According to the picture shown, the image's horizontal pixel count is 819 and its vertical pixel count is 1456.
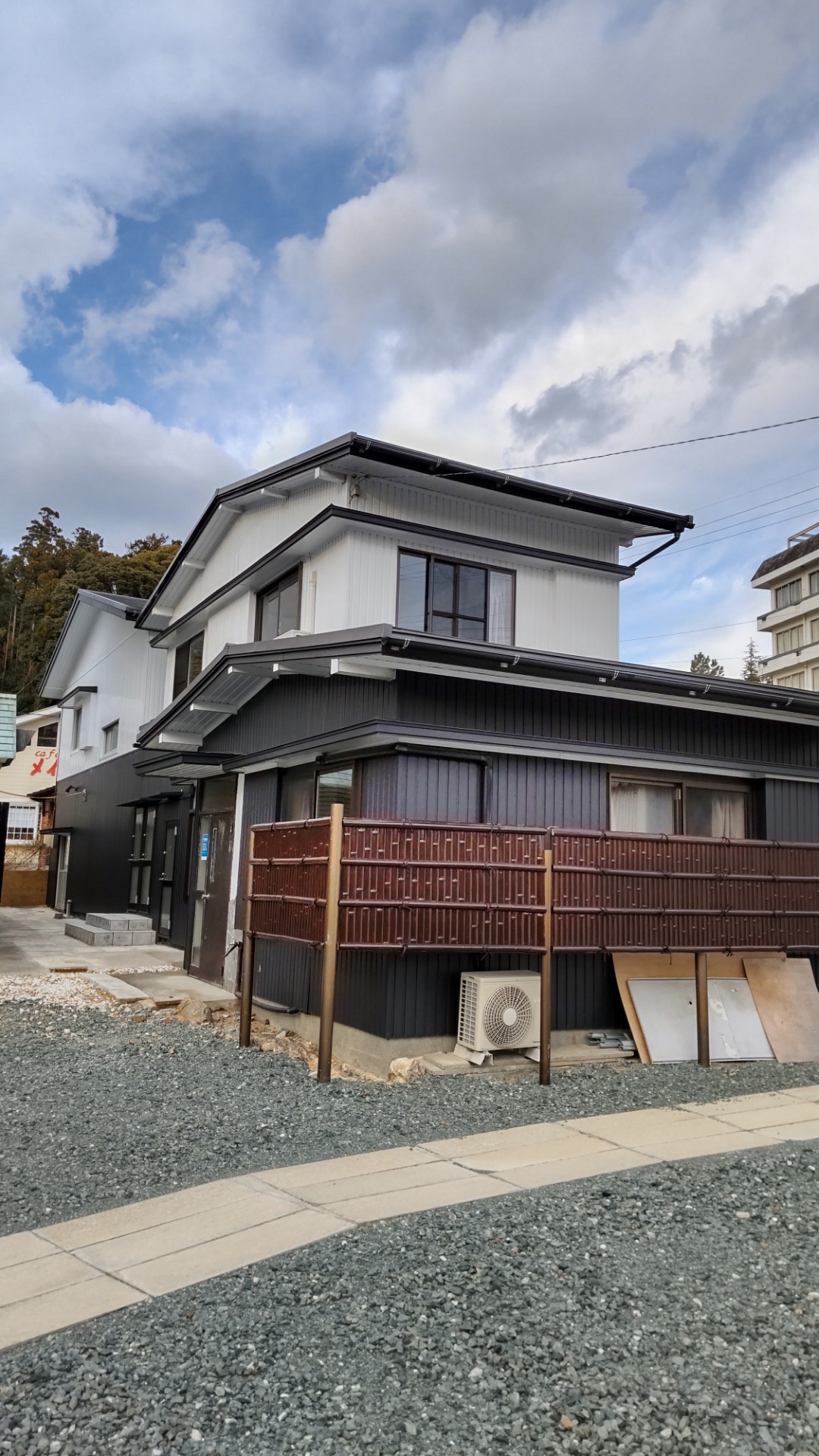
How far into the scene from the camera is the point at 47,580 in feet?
147

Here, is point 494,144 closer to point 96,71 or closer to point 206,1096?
point 96,71

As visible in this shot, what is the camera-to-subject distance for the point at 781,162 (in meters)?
11.8

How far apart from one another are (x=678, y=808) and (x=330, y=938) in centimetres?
414

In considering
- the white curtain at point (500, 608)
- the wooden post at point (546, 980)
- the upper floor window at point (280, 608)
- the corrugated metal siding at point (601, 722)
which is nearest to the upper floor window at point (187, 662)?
the upper floor window at point (280, 608)

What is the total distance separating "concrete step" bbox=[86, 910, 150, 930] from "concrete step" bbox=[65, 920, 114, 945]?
0.33ft

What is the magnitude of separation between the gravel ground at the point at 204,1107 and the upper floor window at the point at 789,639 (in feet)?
119

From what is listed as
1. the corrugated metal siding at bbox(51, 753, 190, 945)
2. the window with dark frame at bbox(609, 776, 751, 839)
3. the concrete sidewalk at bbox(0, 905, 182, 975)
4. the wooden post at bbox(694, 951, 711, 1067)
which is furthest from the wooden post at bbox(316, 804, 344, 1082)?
the corrugated metal siding at bbox(51, 753, 190, 945)

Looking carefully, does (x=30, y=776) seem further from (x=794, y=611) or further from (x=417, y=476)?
(x=794, y=611)

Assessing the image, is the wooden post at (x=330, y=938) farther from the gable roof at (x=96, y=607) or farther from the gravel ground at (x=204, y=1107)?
the gable roof at (x=96, y=607)

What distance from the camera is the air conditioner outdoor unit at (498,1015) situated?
22.2 feet

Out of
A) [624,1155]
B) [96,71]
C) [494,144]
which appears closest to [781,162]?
[494,144]

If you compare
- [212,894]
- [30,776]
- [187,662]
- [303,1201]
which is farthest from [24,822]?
[303,1201]

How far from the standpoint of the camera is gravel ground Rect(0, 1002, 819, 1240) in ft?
15.1

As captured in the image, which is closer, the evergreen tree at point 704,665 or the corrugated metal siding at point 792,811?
the corrugated metal siding at point 792,811
